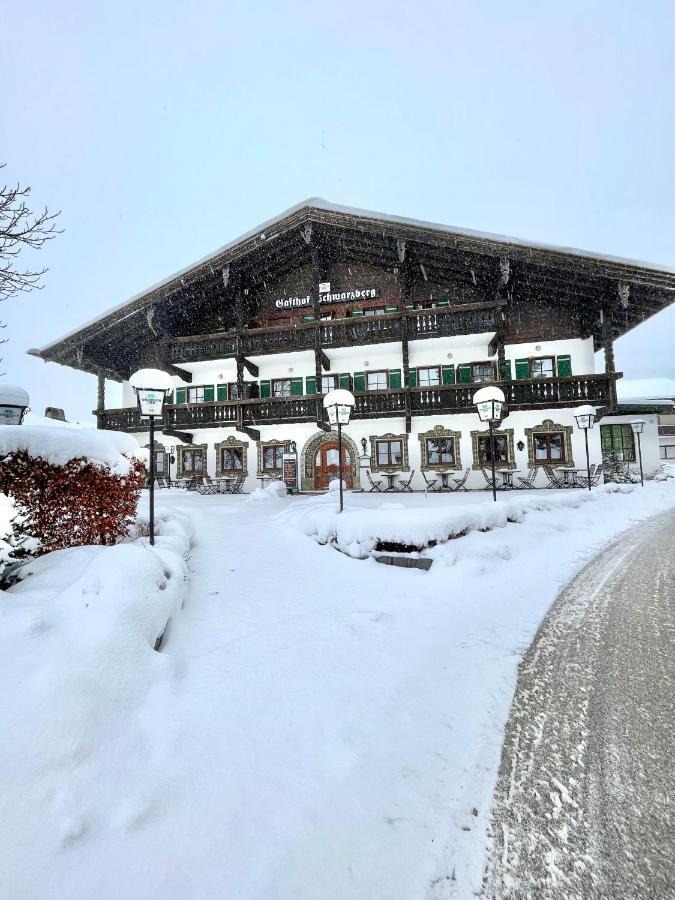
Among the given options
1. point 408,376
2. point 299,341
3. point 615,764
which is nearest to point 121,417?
point 299,341

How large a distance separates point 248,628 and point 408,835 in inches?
83.6

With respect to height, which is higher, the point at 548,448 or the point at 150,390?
the point at 150,390

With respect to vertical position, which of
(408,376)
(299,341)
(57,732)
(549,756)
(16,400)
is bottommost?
(549,756)

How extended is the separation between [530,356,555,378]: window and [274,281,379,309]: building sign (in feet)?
21.7

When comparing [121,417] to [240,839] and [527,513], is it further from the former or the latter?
[240,839]

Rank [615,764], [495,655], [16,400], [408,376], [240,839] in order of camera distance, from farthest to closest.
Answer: [408,376] < [16,400] < [495,655] < [615,764] < [240,839]

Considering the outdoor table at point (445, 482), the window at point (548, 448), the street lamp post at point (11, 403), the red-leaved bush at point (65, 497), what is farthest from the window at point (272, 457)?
the red-leaved bush at point (65, 497)

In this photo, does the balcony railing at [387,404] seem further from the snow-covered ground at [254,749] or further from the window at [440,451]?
the snow-covered ground at [254,749]

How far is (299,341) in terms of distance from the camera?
53.5 feet

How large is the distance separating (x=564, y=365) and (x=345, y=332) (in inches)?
322

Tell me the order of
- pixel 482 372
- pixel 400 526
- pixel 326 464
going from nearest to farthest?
pixel 400 526, pixel 482 372, pixel 326 464

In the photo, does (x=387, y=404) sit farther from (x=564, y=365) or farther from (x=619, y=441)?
(x=619, y=441)

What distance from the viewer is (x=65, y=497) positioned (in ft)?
14.9

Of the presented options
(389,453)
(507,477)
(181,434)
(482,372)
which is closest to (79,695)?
(389,453)
